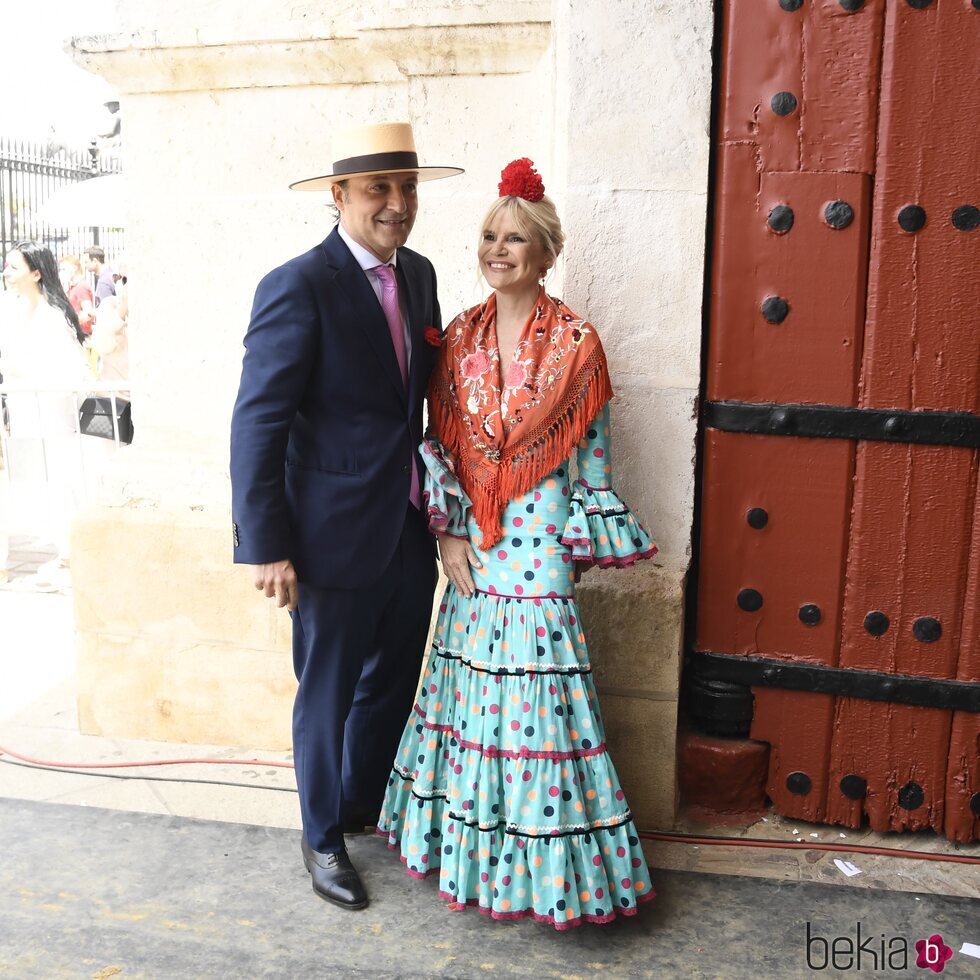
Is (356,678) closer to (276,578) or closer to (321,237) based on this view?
(276,578)

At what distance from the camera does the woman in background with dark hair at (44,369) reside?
6.28 m

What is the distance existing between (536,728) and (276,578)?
734mm

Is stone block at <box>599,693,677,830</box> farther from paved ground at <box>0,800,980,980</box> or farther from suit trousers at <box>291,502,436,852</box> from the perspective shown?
suit trousers at <box>291,502,436,852</box>

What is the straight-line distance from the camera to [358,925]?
107 inches

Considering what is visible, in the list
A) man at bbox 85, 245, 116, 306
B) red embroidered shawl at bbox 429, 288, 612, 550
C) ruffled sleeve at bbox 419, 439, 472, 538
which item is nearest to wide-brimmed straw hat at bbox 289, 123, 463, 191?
red embroidered shawl at bbox 429, 288, 612, 550

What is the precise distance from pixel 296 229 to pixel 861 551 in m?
2.03

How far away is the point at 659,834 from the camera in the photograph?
126 inches

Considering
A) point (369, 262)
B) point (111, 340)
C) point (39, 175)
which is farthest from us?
point (39, 175)

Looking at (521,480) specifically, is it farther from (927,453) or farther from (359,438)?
(927,453)

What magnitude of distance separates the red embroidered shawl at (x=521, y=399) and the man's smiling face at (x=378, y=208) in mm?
292

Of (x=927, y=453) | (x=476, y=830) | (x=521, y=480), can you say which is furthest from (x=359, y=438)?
(x=927, y=453)

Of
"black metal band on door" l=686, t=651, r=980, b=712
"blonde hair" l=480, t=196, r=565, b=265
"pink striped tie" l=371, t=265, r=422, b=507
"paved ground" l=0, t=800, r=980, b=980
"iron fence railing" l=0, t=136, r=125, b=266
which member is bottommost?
"paved ground" l=0, t=800, r=980, b=980

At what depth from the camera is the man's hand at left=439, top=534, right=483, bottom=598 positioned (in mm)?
2789

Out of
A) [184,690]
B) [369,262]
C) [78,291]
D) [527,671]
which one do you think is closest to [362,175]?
[369,262]
